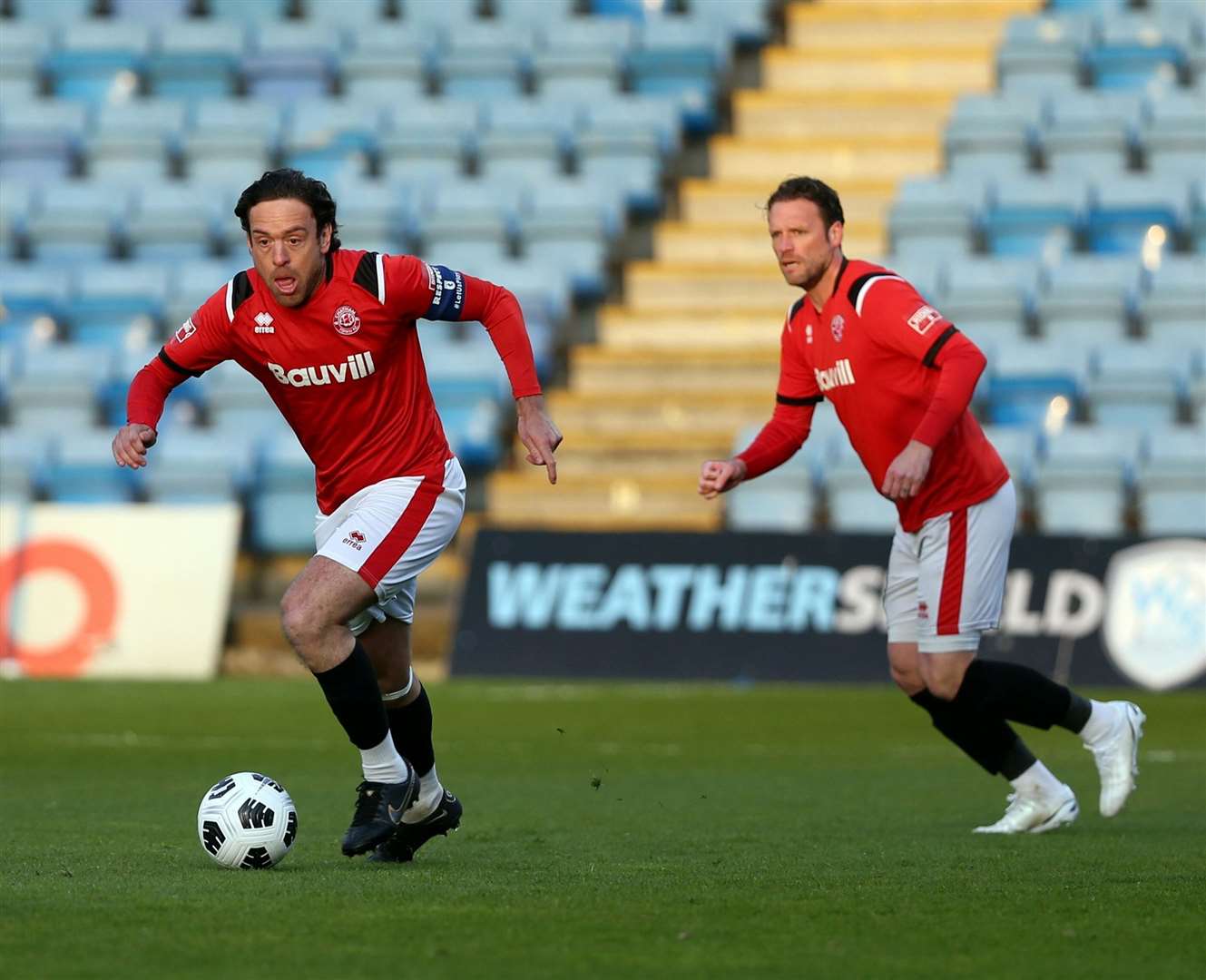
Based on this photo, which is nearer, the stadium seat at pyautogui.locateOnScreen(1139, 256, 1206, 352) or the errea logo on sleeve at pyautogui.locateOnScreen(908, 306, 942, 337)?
the errea logo on sleeve at pyautogui.locateOnScreen(908, 306, 942, 337)

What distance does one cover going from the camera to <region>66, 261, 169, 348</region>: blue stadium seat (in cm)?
1941

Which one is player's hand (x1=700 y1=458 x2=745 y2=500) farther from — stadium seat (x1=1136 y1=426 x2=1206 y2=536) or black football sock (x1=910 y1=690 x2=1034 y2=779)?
stadium seat (x1=1136 y1=426 x2=1206 y2=536)

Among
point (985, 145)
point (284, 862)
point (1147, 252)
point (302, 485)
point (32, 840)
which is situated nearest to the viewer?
point (284, 862)

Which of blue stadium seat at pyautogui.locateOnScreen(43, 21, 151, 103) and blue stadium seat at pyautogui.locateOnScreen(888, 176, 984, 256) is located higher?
blue stadium seat at pyautogui.locateOnScreen(43, 21, 151, 103)

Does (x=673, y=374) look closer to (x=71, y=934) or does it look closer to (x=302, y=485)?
(x=302, y=485)

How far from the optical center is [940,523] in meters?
7.36

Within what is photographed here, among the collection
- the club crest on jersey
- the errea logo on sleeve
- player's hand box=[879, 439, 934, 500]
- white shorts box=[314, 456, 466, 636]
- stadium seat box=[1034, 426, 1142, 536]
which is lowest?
stadium seat box=[1034, 426, 1142, 536]

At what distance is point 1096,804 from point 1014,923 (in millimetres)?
3585

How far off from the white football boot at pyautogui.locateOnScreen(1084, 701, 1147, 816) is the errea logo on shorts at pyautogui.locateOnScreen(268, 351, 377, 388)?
3036mm

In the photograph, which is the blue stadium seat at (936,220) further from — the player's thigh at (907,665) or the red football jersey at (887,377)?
the player's thigh at (907,665)

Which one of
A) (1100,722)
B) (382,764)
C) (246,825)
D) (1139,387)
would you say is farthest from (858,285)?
(1139,387)

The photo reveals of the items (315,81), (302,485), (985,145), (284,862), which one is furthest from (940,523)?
(315,81)

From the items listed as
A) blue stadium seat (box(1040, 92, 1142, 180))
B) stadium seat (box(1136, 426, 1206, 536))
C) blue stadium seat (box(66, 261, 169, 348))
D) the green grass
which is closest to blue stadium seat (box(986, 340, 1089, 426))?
stadium seat (box(1136, 426, 1206, 536))

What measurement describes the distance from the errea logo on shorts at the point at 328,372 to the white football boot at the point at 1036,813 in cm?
267
